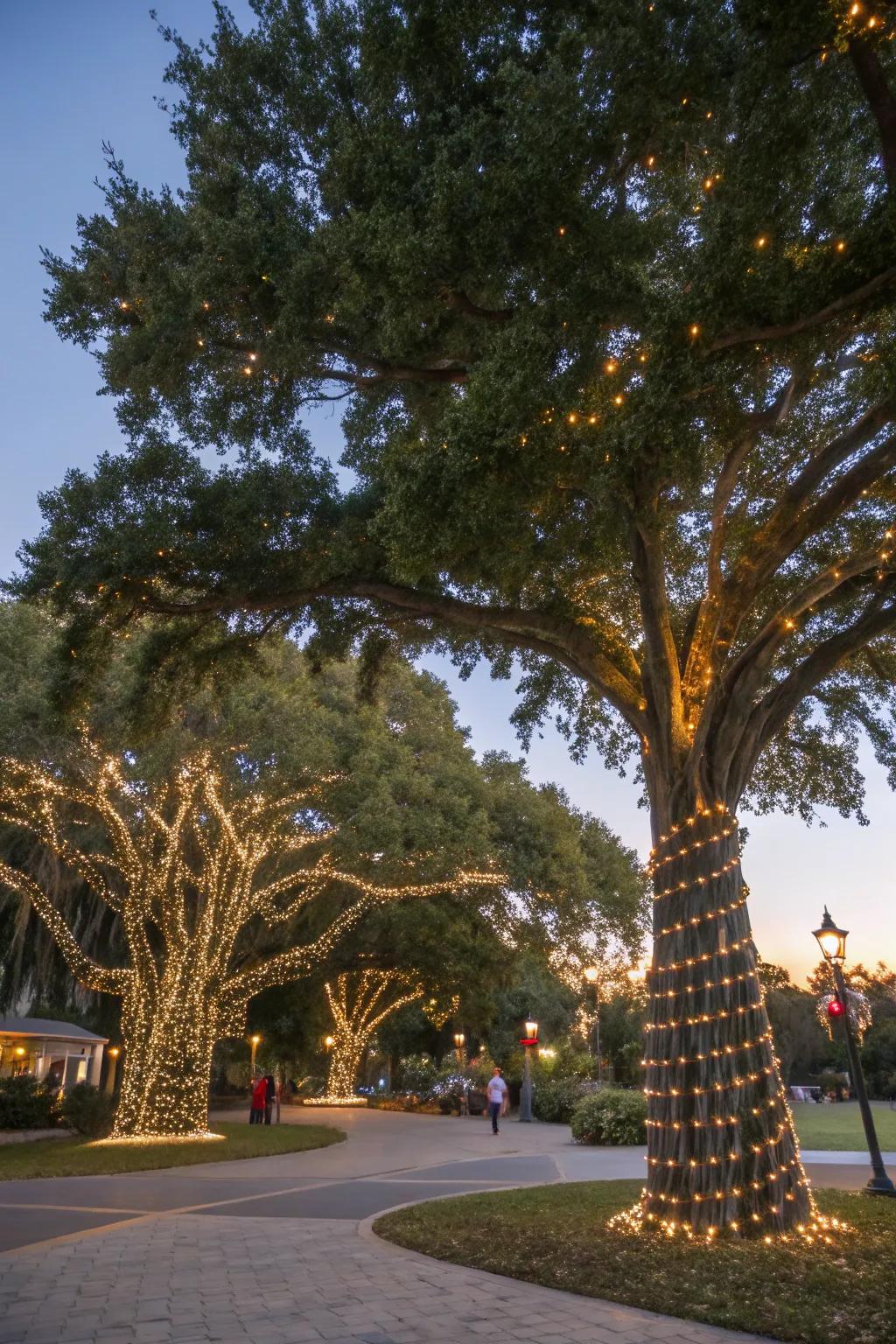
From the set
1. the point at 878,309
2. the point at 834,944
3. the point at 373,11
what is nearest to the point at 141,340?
the point at 373,11

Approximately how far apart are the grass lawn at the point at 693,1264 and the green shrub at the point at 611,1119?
8.12m

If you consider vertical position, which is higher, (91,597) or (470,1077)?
(91,597)

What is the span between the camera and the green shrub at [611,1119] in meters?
16.5

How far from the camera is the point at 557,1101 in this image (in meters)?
24.5

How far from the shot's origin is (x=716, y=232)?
6.43m

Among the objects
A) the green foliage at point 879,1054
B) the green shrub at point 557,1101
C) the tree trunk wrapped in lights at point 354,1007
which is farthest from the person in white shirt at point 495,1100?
the green foliage at point 879,1054

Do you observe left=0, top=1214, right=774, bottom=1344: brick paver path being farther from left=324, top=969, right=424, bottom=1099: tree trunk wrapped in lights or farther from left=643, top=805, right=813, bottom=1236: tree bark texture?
left=324, top=969, right=424, bottom=1099: tree trunk wrapped in lights

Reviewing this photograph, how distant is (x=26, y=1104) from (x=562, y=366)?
18.0m

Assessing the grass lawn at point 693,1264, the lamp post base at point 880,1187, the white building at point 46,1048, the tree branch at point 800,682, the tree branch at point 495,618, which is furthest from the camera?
the white building at point 46,1048

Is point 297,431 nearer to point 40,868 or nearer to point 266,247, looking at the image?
point 266,247

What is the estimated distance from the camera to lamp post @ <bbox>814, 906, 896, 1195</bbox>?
963cm

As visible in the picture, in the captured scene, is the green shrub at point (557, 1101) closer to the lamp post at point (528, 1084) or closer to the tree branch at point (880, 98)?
the lamp post at point (528, 1084)

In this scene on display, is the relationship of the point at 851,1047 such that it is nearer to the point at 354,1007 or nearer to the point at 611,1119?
the point at 611,1119

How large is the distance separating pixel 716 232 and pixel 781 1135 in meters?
6.99
